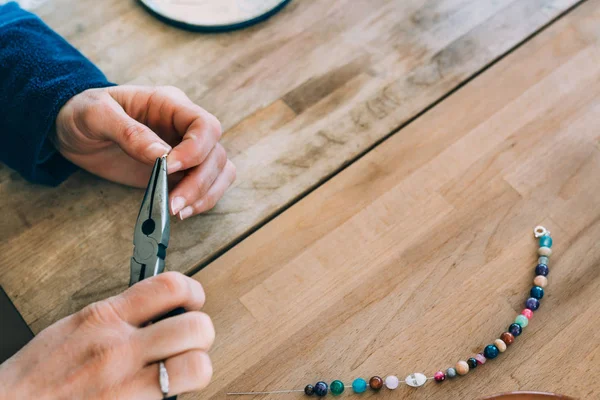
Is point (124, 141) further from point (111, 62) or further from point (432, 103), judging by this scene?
point (432, 103)

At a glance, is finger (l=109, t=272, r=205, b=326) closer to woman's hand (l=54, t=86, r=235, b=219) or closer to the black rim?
woman's hand (l=54, t=86, r=235, b=219)

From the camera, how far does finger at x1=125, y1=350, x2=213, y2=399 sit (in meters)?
0.50

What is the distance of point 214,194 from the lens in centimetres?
76

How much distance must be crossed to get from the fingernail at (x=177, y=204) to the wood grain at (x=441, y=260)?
0.29 feet

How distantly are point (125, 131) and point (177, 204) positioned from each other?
117 millimetres

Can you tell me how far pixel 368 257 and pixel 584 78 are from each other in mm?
473

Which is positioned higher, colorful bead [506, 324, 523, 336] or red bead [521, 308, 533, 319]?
red bead [521, 308, 533, 319]

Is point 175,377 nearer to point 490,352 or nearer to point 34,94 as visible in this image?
point 490,352

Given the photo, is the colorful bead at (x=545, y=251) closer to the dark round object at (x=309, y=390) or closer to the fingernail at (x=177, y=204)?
the dark round object at (x=309, y=390)

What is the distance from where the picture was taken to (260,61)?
920 millimetres

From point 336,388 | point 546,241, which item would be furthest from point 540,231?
point 336,388

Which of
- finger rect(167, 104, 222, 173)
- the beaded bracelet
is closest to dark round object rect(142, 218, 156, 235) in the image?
finger rect(167, 104, 222, 173)

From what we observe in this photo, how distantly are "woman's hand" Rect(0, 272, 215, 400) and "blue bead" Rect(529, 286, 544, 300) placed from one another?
408mm

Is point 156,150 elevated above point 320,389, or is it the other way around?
point 156,150
